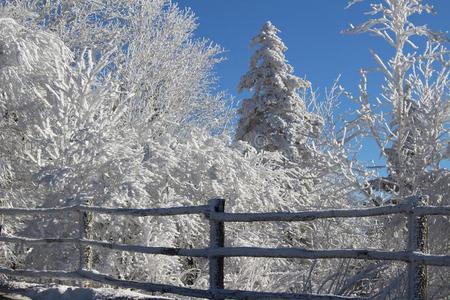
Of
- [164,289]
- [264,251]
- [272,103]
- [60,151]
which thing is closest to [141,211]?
[164,289]

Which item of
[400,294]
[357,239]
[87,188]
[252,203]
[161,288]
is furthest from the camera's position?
[357,239]

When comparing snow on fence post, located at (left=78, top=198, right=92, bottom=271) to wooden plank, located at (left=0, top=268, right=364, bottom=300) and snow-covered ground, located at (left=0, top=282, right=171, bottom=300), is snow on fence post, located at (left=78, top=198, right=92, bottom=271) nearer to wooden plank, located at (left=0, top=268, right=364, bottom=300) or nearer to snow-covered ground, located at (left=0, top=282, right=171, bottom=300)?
wooden plank, located at (left=0, top=268, right=364, bottom=300)

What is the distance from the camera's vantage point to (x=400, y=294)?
5781mm

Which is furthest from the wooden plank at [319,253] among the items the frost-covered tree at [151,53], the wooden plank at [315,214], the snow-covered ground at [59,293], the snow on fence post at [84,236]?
the frost-covered tree at [151,53]

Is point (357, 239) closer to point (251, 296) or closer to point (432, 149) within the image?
point (432, 149)

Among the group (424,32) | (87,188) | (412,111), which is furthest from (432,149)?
(87,188)

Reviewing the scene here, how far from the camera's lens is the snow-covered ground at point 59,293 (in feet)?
22.1

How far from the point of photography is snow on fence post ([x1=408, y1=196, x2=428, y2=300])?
5.27 m

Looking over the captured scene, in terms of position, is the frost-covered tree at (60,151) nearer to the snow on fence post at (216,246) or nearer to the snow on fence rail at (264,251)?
the snow on fence rail at (264,251)

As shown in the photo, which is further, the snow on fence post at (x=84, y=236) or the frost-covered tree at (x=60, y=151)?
the frost-covered tree at (x=60, y=151)

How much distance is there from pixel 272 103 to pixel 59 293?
18422mm

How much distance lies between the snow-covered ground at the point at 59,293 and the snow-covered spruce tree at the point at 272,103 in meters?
16.5

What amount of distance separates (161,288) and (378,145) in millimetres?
8380

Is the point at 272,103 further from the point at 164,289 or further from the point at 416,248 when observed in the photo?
the point at 416,248
